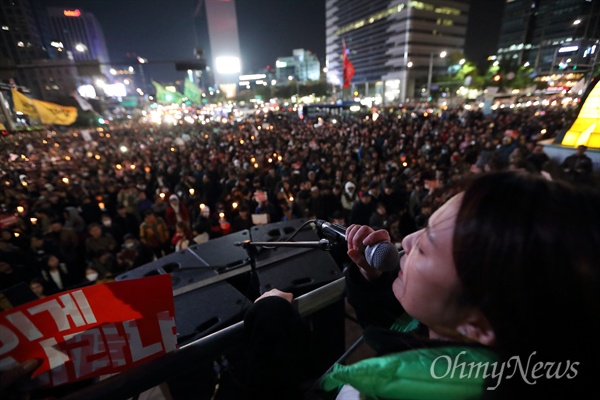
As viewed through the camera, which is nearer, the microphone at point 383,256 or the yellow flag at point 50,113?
the microphone at point 383,256

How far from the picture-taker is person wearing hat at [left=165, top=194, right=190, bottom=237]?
25.7 ft

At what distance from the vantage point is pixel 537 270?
29.1 inches

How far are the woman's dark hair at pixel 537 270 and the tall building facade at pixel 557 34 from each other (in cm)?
578

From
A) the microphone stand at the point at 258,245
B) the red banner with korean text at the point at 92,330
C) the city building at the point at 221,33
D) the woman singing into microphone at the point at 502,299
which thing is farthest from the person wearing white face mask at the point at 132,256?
the city building at the point at 221,33

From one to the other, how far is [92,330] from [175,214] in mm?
7048

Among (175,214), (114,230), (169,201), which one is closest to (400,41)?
(169,201)

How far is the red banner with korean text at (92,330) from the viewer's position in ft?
4.01

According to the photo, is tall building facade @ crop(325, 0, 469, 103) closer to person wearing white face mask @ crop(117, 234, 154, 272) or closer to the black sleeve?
person wearing white face mask @ crop(117, 234, 154, 272)

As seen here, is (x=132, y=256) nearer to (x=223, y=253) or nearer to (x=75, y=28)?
(x=223, y=253)

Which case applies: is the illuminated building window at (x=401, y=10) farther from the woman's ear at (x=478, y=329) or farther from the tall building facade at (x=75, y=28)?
the tall building facade at (x=75, y=28)

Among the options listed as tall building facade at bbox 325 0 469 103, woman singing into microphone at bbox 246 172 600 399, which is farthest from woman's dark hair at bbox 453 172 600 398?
tall building facade at bbox 325 0 469 103

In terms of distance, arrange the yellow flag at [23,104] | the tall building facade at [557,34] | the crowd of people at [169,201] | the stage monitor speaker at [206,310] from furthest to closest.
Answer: the yellow flag at [23,104], the crowd of people at [169,201], the tall building facade at [557,34], the stage monitor speaker at [206,310]

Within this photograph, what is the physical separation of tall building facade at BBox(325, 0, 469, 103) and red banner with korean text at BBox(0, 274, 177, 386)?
85.8m

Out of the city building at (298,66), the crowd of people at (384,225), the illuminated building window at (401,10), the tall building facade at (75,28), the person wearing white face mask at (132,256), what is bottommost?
the person wearing white face mask at (132,256)
